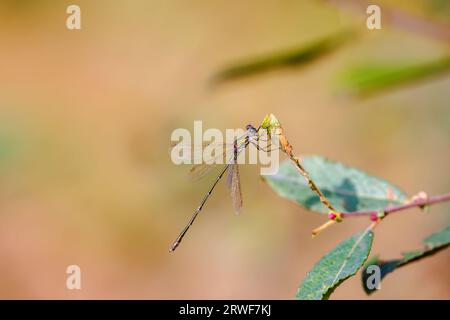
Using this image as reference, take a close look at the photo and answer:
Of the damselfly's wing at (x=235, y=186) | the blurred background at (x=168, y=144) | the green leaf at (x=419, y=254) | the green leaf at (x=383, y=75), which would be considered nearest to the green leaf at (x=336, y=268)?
the green leaf at (x=419, y=254)

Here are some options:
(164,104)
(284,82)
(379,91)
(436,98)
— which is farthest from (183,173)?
(379,91)

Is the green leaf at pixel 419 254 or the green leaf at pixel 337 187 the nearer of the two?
the green leaf at pixel 419 254

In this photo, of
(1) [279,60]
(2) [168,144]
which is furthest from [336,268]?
(2) [168,144]

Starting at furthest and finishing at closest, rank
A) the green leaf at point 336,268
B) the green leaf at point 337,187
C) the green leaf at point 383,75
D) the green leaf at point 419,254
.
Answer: the green leaf at point 383,75, the green leaf at point 337,187, the green leaf at point 419,254, the green leaf at point 336,268

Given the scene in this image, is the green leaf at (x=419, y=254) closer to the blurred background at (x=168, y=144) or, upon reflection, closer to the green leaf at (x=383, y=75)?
the green leaf at (x=383, y=75)

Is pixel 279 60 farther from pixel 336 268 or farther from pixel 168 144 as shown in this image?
pixel 168 144

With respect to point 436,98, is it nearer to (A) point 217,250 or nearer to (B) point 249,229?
(B) point 249,229
